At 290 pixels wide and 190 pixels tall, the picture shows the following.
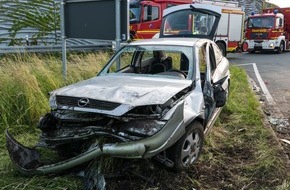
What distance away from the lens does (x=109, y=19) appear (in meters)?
6.06

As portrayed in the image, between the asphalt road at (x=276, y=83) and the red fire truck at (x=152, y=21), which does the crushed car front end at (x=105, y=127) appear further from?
the red fire truck at (x=152, y=21)

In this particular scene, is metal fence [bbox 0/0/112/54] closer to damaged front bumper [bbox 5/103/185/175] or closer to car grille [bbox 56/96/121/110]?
Answer: car grille [bbox 56/96/121/110]

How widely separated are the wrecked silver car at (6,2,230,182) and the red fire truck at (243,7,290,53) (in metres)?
18.6

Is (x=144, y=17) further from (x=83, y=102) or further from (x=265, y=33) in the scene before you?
(x=83, y=102)

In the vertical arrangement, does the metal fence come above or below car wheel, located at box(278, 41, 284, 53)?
above

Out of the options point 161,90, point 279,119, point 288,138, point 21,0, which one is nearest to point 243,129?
point 288,138

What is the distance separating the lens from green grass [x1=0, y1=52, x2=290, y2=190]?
3797 millimetres

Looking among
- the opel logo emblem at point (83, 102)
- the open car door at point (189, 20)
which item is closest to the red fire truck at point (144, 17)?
the open car door at point (189, 20)

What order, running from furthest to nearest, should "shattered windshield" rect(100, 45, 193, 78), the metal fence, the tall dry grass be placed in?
1. the metal fence
2. the tall dry grass
3. "shattered windshield" rect(100, 45, 193, 78)

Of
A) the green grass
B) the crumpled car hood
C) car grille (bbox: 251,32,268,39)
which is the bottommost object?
the green grass

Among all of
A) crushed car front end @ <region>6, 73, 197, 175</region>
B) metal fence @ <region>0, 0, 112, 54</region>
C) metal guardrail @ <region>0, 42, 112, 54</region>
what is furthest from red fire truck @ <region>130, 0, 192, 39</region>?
crushed car front end @ <region>6, 73, 197, 175</region>

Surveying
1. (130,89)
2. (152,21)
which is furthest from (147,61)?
(152,21)

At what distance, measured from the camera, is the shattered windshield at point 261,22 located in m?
21.5

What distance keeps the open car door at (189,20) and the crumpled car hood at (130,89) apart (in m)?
3.10
